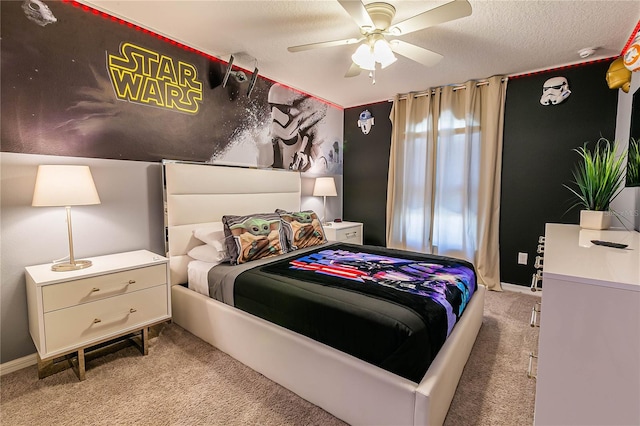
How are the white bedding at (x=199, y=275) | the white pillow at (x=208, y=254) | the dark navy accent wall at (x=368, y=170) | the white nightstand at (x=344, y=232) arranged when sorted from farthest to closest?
the dark navy accent wall at (x=368, y=170) < the white nightstand at (x=344, y=232) < the white pillow at (x=208, y=254) < the white bedding at (x=199, y=275)

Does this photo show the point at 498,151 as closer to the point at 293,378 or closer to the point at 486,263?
the point at 486,263

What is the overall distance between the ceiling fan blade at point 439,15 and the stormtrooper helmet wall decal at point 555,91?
7.31ft


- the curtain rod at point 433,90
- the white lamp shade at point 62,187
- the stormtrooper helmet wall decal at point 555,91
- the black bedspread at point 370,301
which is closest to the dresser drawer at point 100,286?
the white lamp shade at point 62,187

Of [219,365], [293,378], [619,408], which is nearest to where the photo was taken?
[619,408]

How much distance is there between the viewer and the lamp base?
184cm

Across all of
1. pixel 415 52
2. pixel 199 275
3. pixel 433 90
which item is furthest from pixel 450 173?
pixel 199 275

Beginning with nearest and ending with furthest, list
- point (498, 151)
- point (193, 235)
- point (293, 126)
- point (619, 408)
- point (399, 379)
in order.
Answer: point (619, 408), point (399, 379), point (193, 235), point (498, 151), point (293, 126)

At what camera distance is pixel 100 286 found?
184 cm

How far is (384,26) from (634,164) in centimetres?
202

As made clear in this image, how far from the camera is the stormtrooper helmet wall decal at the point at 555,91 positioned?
10.0 ft

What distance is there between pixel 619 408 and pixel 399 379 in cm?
73

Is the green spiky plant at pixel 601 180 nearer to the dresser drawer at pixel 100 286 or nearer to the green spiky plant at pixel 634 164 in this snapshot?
the green spiky plant at pixel 634 164

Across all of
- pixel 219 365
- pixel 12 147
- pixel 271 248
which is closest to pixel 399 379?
pixel 219 365

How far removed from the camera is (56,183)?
1.75 metres
